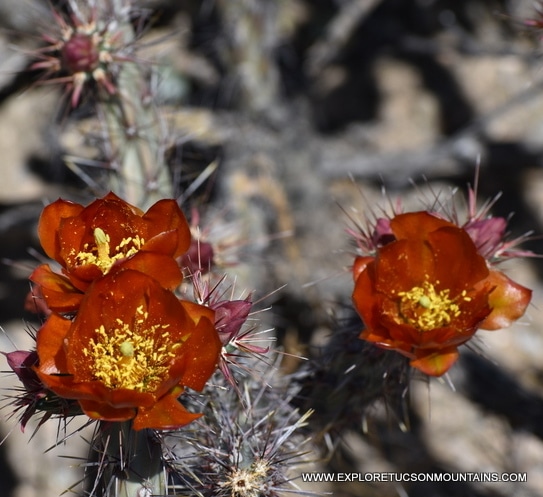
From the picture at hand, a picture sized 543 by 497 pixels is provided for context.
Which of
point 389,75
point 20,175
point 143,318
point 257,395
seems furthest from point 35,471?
point 389,75

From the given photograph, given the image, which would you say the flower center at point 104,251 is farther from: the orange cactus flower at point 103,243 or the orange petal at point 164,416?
the orange petal at point 164,416

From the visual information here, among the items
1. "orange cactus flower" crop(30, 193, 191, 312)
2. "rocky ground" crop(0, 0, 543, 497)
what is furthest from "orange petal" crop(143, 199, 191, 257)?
"rocky ground" crop(0, 0, 543, 497)

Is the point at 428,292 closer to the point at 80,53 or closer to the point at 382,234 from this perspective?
the point at 382,234

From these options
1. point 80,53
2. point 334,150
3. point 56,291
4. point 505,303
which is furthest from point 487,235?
point 334,150

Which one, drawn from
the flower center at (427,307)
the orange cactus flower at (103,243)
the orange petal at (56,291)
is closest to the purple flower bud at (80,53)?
the orange cactus flower at (103,243)

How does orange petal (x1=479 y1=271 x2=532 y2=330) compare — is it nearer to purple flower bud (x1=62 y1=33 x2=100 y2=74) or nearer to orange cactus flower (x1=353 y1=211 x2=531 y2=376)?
orange cactus flower (x1=353 y1=211 x2=531 y2=376)
